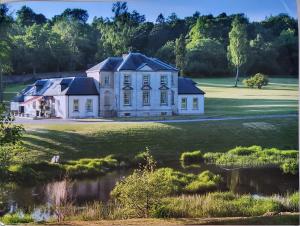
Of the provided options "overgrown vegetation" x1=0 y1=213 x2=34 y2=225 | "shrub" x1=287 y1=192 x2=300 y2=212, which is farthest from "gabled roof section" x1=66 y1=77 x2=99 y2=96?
"shrub" x1=287 y1=192 x2=300 y2=212

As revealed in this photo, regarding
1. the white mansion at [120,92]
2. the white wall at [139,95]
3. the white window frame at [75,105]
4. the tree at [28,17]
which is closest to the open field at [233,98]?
the white mansion at [120,92]

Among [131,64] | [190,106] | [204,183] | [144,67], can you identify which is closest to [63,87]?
[131,64]

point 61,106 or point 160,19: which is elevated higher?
point 160,19

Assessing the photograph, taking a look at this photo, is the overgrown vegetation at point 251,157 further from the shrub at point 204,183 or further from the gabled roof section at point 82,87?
the gabled roof section at point 82,87

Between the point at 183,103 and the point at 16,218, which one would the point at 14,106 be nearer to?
the point at 16,218

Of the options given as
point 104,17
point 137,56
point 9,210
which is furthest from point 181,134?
point 9,210

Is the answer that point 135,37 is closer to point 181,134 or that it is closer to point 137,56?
point 137,56
